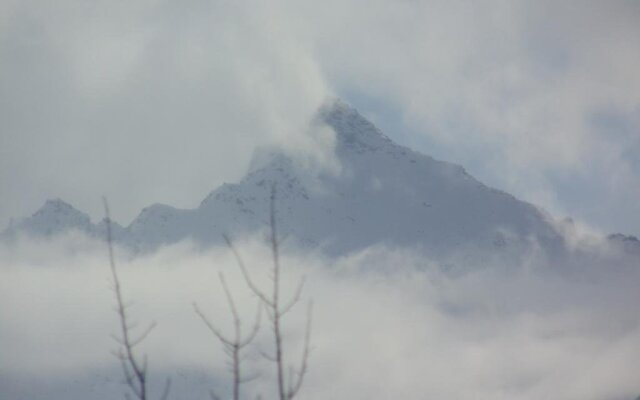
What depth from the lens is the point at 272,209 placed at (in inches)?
286

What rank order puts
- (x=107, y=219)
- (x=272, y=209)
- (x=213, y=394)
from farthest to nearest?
1. (x=107, y=219)
2. (x=272, y=209)
3. (x=213, y=394)

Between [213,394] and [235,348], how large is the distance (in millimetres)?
393

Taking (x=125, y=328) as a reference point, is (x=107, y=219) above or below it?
above

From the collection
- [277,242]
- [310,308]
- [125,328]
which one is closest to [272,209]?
[277,242]

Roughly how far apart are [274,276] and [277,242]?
12.2 inches

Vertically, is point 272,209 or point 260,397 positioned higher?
point 272,209

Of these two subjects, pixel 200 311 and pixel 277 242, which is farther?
pixel 200 311

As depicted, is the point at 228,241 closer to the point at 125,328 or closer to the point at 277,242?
the point at 277,242

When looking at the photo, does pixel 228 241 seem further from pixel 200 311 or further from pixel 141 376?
pixel 141 376

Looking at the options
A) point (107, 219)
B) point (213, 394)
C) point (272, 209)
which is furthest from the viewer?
point (107, 219)

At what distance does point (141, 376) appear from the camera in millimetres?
6906

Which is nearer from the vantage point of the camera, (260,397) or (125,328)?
(125,328)

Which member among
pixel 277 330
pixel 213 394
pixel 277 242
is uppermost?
pixel 277 242

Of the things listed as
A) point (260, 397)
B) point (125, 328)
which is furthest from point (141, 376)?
point (260, 397)
